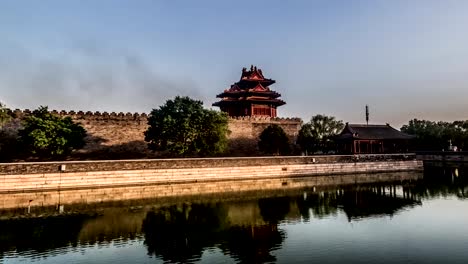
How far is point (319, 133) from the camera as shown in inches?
1515

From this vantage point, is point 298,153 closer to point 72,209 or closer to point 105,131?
point 105,131

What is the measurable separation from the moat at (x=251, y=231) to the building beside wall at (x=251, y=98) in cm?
2066

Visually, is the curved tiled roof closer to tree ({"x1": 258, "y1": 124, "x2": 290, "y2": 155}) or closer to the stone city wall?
tree ({"x1": 258, "y1": 124, "x2": 290, "y2": 155})

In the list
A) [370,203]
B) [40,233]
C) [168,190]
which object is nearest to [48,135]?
[168,190]

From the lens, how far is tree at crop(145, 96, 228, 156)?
968 inches

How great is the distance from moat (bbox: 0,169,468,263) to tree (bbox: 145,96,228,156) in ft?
23.1

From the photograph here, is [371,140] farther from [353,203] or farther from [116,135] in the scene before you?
[116,135]

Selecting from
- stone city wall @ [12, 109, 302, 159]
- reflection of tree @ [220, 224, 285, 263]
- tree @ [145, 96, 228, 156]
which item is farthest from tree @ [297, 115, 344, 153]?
reflection of tree @ [220, 224, 285, 263]

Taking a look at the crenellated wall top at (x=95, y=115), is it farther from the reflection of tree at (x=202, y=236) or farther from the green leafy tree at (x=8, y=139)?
the reflection of tree at (x=202, y=236)

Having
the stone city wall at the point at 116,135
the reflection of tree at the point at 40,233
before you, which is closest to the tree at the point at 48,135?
the stone city wall at the point at 116,135

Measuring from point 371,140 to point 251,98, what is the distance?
1210 cm

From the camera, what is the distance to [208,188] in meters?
21.4

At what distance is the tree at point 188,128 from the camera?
2458 centimetres

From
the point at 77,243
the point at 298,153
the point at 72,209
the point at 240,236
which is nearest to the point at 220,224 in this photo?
the point at 240,236
